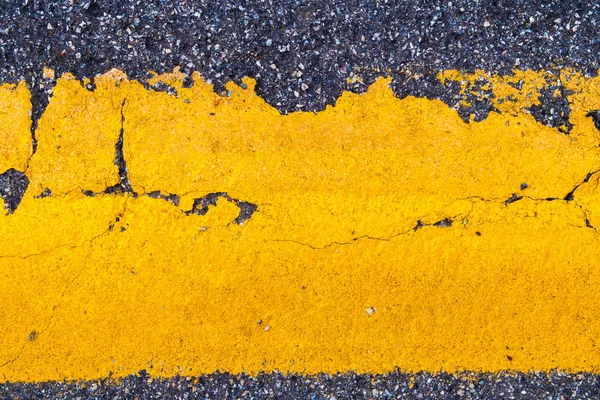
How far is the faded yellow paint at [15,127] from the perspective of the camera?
87.8 inches

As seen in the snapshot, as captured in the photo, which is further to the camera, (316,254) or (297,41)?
(297,41)

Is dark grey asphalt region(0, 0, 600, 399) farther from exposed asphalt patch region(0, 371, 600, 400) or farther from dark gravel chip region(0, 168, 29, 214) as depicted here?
→ exposed asphalt patch region(0, 371, 600, 400)

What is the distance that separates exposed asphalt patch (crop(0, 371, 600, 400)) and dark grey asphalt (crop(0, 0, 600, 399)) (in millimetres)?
970

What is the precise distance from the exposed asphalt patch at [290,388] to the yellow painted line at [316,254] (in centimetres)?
7

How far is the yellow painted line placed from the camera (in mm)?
2125

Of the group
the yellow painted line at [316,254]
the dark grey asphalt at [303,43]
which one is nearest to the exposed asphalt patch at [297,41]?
the dark grey asphalt at [303,43]

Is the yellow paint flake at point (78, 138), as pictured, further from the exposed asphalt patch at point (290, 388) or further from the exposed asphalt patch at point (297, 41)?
the exposed asphalt patch at point (290, 388)

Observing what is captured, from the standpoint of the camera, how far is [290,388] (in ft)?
7.19

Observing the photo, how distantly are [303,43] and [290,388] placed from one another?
5.82 feet

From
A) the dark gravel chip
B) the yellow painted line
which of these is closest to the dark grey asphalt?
the dark gravel chip

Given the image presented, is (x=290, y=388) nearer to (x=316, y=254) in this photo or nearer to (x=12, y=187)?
(x=316, y=254)

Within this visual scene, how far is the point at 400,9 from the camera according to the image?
230cm

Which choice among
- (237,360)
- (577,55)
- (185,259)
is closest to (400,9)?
(577,55)

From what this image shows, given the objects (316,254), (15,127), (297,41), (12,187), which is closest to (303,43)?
(297,41)
